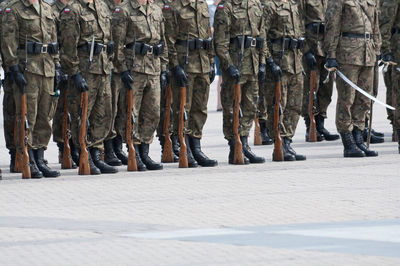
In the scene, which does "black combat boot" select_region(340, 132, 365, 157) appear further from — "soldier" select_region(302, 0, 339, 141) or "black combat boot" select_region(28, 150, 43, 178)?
"black combat boot" select_region(28, 150, 43, 178)

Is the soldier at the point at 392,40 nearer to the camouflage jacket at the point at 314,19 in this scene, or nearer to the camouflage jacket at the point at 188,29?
the camouflage jacket at the point at 314,19

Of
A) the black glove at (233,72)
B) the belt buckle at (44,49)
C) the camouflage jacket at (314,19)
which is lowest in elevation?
the black glove at (233,72)

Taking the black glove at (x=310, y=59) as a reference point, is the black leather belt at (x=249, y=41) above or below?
above

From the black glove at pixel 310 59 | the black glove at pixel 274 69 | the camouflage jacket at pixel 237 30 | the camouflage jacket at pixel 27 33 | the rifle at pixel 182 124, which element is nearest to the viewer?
the camouflage jacket at pixel 27 33

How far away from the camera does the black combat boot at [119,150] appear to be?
45.3 ft

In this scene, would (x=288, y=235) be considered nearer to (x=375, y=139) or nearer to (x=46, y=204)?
(x=46, y=204)

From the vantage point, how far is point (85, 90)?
1233cm

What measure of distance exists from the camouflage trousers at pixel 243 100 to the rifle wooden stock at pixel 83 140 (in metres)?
1.79

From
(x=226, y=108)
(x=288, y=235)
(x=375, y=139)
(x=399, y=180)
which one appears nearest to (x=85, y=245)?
(x=288, y=235)

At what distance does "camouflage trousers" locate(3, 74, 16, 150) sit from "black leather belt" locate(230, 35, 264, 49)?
2.59 meters

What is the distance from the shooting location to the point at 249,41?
13.2 meters

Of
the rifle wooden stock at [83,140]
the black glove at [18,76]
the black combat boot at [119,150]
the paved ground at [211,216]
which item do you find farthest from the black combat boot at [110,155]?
the black glove at [18,76]

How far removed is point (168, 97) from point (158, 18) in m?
1.22

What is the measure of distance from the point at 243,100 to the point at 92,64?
1.95 m
